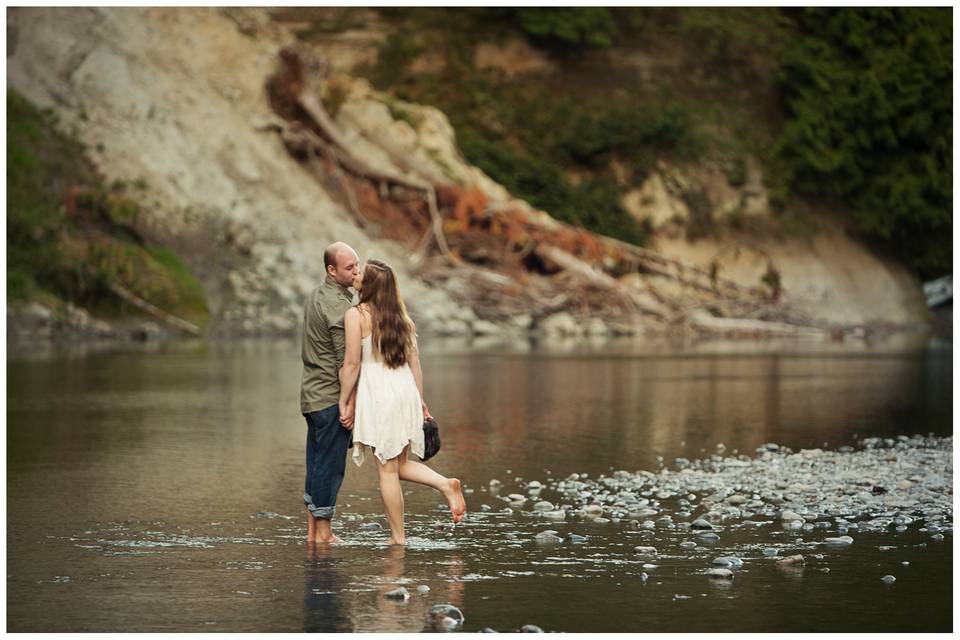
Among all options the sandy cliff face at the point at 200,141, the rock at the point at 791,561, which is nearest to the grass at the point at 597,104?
the sandy cliff face at the point at 200,141

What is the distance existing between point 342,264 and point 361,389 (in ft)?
2.75

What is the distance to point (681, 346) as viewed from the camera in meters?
35.5

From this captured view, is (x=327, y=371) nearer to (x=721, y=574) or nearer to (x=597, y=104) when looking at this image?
(x=721, y=574)

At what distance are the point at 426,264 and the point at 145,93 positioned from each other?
32.2 feet

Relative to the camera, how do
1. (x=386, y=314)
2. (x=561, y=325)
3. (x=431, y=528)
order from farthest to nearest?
(x=561, y=325), (x=431, y=528), (x=386, y=314)

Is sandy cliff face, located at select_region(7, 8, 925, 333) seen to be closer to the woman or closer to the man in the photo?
the man

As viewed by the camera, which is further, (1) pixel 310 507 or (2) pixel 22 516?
(2) pixel 22 516

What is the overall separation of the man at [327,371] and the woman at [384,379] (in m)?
0.16

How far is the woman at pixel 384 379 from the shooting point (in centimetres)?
936

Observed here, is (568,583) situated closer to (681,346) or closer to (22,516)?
(22,516)

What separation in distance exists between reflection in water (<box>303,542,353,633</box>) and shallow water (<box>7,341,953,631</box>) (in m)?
0.02

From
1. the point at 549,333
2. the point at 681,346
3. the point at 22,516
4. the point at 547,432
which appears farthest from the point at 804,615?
the point at 549,333

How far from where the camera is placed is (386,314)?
9.35 m

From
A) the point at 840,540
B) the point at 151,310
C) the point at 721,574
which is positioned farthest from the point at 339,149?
the point at 721,574
